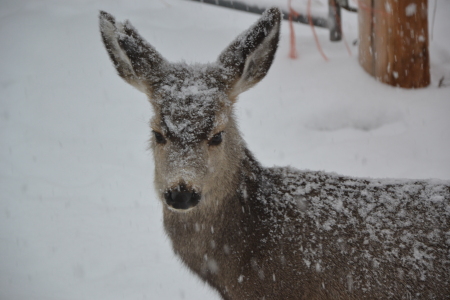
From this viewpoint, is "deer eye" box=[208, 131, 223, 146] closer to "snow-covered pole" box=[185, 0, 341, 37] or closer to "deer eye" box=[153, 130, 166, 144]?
→ "deer eye" box=[153, 130, 166, 144]

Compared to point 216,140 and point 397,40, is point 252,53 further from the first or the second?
point 397,40

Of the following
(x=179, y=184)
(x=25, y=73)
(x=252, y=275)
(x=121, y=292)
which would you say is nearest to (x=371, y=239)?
(x=252, y=275)

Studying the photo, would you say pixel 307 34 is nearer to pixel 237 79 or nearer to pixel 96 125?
pixel 96 125

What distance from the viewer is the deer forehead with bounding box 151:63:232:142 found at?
9.04 feet

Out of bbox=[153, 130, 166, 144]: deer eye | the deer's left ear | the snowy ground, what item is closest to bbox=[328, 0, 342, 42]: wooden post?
the snowy ground

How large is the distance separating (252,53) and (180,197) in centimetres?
118

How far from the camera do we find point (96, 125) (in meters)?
6.28

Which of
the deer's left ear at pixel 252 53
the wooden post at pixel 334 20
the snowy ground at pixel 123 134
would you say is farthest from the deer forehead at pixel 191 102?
the wooden post at pixel 334 20

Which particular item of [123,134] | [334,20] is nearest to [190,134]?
[123,134]

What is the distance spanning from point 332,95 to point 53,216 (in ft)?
14.2

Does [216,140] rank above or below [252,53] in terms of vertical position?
below

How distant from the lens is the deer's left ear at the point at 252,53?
116 inches

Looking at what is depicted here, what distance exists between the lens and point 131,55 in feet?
10.0

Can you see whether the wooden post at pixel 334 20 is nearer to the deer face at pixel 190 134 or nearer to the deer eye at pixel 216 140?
the deer face at pixel 190 134
